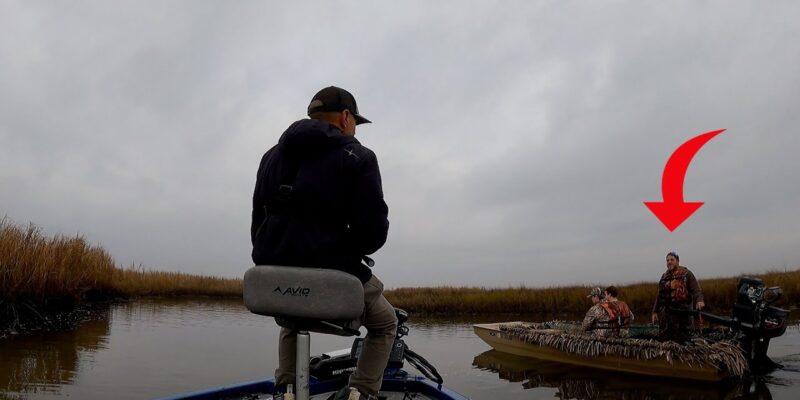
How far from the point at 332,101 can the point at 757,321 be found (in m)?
11.1

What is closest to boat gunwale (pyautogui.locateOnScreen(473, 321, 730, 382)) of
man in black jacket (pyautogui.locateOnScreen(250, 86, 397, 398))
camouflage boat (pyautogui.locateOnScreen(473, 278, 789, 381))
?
camouflage boat (pyautogui.locateOnScreen(473, 278, 789, 381))

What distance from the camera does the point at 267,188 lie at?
3.40m

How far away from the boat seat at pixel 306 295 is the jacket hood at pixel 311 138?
72cm

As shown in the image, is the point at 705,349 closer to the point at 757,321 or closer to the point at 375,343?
the point at 757,321

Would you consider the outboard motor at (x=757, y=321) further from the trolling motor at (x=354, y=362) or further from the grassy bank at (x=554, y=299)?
the grassy bank at (x=554, y=299)

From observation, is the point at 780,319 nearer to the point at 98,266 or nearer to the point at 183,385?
the point at 183,385

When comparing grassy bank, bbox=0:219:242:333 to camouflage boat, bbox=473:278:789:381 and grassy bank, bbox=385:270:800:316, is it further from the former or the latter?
grassy bank, bbox=385:270:800:316

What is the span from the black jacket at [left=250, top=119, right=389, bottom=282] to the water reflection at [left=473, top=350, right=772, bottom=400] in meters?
7.44

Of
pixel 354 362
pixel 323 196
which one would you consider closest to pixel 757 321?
pixel 354 362

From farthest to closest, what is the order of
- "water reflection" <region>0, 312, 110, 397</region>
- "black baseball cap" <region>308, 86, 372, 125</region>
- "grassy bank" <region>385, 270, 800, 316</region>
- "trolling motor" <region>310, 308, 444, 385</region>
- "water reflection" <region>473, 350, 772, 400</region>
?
"grassy bank" <region>385, 270, 800, 316</region>
"water reflection" <region>473, 350, 772, 400</region>
"water reflection" <region>0, 312, 110, 397</region>
"trolling motor" <region>310, 308, 444, 385</region>
"black baseball cap" <region>308, 86, 372, 125</region>

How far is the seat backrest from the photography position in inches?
116

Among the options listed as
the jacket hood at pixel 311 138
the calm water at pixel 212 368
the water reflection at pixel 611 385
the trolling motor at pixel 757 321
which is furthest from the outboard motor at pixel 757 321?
the jacket hood at pixel 311 138

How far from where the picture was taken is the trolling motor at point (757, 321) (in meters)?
11.0

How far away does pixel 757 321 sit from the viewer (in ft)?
36.5
